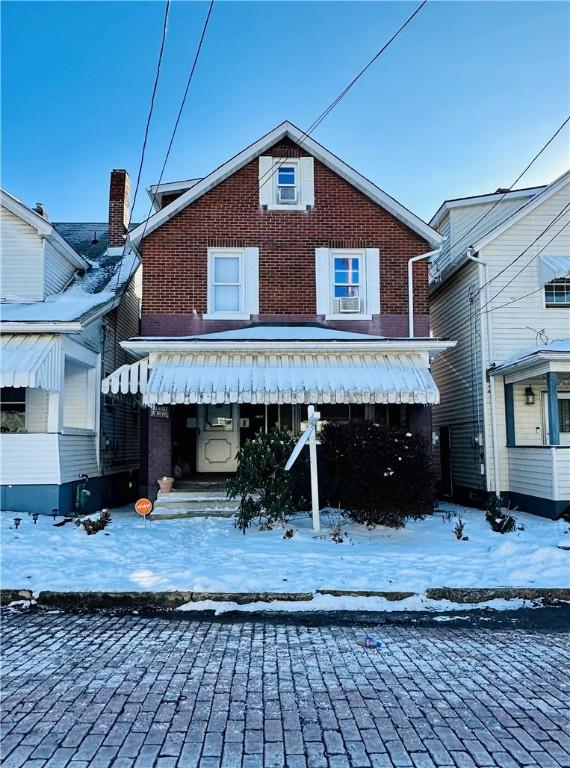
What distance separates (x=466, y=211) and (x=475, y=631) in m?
13.5

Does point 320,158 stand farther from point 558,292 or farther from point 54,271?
point 54,271

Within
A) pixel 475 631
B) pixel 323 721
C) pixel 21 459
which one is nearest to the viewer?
pixel 323 721

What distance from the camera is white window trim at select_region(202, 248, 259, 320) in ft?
45.3

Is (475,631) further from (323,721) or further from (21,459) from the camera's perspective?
(21,459)

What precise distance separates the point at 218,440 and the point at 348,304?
4.88 metres

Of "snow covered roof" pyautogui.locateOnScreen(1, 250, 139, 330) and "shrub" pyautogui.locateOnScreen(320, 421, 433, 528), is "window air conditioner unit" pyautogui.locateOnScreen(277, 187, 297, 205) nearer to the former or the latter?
"snow covered roof" pyautogui.locateOnScreen(1, 250, 139, 330)

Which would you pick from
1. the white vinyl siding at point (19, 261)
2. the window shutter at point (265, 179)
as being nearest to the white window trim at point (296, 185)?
the window shutter at point (265, 179)

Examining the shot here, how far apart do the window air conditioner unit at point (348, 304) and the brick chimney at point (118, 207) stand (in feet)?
25.6

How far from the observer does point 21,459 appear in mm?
11555

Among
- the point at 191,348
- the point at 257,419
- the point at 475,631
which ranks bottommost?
the point at 475,631

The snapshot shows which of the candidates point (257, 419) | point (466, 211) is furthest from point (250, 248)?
point (466, 211)

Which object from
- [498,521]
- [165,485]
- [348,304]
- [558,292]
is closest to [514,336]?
[558,292]

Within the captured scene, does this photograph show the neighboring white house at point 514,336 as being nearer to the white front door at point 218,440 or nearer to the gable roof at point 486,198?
the gable roof at point 486,198

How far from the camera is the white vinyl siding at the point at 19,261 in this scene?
13.5 m
